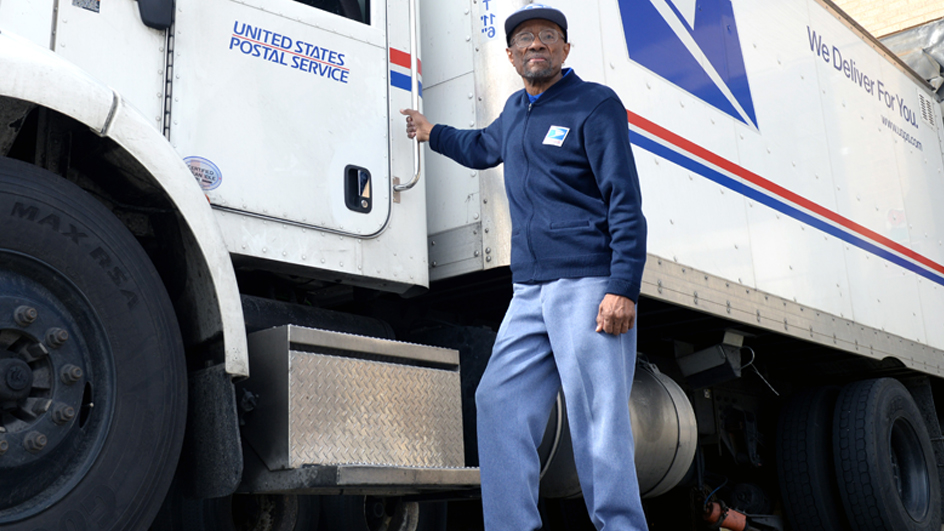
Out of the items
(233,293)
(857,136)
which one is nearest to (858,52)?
(857,136)

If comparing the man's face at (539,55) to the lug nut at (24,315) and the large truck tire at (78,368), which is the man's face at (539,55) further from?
the lug nut at (24,315)

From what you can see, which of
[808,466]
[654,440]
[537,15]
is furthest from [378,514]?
[808,466]

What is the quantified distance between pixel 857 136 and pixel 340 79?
13.1ft

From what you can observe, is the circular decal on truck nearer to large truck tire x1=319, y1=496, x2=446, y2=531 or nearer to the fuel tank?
large truck tire x1=319, y1=496, x2=446, y2=531

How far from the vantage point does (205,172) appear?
113 inches

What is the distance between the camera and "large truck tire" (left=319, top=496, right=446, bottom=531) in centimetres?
338

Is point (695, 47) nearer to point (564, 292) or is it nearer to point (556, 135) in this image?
point (556, 135)

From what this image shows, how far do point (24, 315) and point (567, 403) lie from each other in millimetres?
1515

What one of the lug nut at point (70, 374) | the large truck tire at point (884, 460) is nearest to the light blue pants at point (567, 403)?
the lug nut at point (70, 374)

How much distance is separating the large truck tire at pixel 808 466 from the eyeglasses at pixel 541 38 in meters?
3.64

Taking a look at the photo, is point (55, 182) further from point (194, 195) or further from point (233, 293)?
point (233, 293)

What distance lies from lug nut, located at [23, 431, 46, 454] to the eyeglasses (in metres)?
1.84

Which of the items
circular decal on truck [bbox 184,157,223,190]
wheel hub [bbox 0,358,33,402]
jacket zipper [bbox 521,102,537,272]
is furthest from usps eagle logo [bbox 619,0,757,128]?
wheel hub [bbox 0,358,33,402]

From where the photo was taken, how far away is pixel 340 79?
3307 mm
